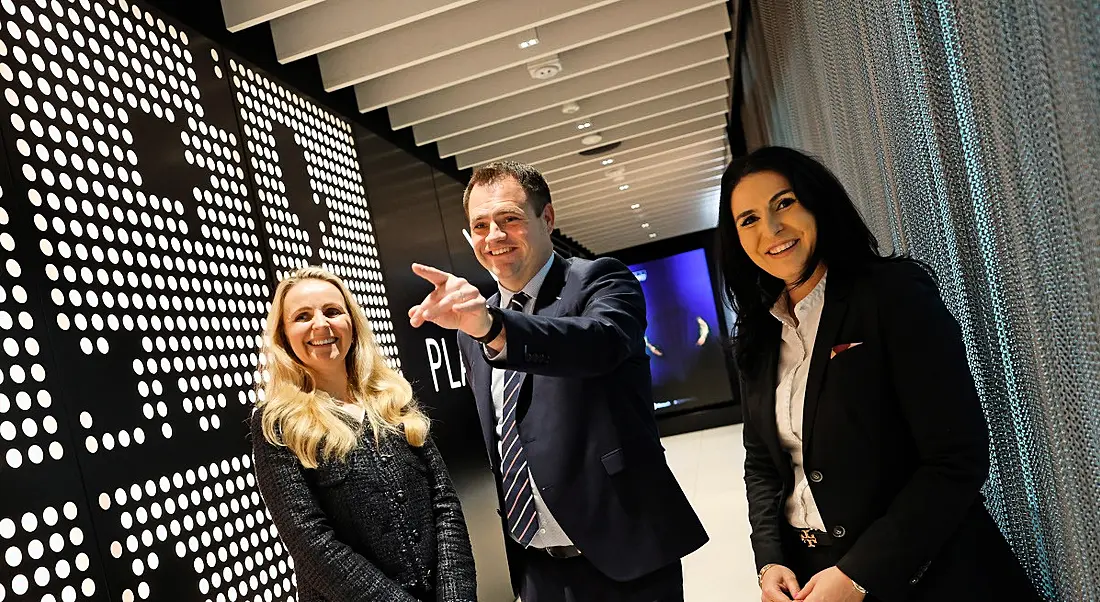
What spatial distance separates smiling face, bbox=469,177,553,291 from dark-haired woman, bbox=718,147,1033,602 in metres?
0.47

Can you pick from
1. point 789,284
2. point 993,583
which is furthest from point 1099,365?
point 789,284

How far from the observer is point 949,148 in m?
1.54

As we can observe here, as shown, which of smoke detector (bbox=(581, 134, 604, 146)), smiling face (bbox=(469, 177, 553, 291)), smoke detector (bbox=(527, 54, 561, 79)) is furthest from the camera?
smoke detector (bbox=(581, 134, 604, 146))

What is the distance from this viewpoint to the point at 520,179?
206 cm

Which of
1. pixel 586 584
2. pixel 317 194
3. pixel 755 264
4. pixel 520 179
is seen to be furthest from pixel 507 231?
pixel 317 194

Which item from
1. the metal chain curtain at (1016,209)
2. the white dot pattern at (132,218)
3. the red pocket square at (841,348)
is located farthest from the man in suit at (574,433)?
the white dot pattern at (132,218)

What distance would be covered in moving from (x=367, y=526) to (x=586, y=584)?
629 mm

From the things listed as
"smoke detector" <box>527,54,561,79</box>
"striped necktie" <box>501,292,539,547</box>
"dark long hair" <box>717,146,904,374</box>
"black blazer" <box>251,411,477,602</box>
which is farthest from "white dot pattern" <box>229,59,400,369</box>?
"dark long hair" <box>717,146,904,374</box>

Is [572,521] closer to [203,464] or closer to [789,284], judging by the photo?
[789,284]

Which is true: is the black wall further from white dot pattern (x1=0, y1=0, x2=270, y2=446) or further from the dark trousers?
the dark trousers

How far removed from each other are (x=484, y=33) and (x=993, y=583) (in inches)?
158

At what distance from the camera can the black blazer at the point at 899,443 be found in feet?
4.70

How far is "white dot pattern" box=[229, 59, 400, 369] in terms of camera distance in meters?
3.98

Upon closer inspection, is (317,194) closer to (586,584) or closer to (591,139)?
(586,584)
